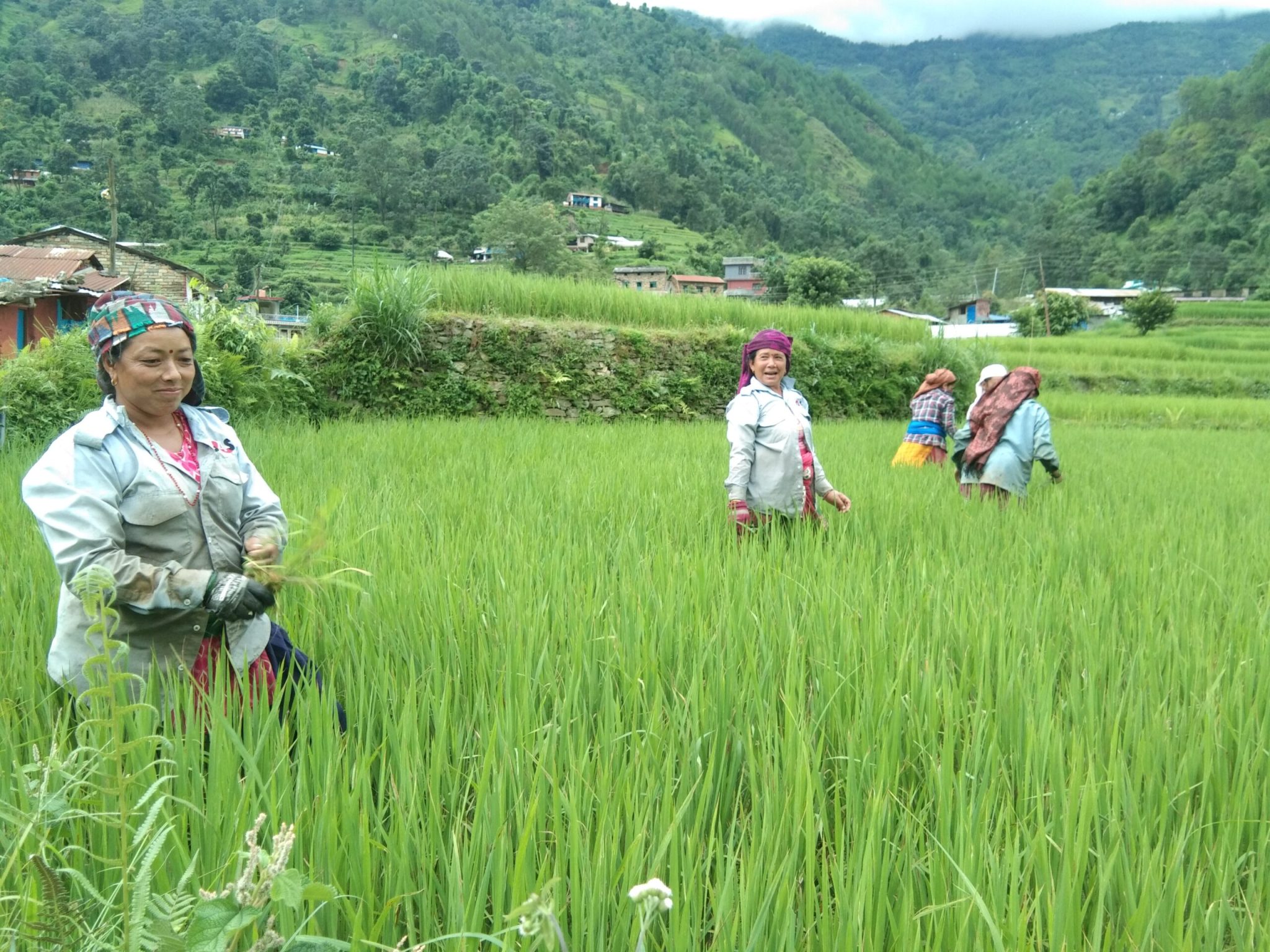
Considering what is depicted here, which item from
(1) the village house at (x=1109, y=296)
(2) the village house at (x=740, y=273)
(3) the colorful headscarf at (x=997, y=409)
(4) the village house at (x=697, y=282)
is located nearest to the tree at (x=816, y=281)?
(4) the village house at (x=697, y=282)

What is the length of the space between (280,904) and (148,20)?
335 feet

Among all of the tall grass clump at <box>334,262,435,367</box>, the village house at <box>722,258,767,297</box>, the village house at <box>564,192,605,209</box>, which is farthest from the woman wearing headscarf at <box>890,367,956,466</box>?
the village house at <box>564,192,605,209</box>

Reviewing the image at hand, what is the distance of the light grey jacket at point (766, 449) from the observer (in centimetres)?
376

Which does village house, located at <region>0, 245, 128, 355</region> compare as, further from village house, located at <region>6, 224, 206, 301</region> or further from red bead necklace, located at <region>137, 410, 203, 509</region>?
village house, located at <region>6, 224, 206, 301</region>

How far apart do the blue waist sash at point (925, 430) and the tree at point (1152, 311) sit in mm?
31644

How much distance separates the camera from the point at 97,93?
68.6 metres

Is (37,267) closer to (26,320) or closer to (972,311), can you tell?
(26,320)

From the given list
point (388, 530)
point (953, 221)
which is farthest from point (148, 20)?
point (388, 530)

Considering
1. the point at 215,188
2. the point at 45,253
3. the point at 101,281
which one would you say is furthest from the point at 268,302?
the point at 215,188

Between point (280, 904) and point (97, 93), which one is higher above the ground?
point (97, 93)

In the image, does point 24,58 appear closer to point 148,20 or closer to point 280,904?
point 148,20

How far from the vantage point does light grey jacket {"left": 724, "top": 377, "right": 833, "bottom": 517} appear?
376cm

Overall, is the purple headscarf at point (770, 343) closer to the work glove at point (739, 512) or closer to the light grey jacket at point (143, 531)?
the work glove at point (739, 512)

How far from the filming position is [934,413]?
22.8 ft
